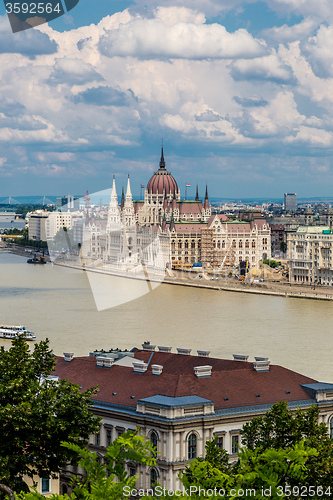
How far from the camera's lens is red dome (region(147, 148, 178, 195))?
60594 mm

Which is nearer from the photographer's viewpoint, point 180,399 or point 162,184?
point 180,399

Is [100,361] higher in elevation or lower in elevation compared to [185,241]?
higher

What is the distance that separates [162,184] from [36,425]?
177 ft

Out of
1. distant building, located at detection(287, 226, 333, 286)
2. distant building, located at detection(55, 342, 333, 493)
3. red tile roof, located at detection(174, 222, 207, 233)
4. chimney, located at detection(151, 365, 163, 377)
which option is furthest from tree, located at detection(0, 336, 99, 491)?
red tile roof, located at detection(174, 222, 207, 233)

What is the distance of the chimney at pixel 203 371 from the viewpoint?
9662mm

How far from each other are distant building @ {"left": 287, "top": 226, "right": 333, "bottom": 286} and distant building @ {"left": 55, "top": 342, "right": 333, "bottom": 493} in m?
29.9

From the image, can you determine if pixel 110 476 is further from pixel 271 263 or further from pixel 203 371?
pixel 271 263

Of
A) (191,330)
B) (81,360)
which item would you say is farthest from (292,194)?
(81,360)

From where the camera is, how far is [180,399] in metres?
8.88

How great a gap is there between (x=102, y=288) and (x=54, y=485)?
2699cm

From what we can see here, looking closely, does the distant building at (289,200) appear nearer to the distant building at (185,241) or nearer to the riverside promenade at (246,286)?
the distant building at (185,241)

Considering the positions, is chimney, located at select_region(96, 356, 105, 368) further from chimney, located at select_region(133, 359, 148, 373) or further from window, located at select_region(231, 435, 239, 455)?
window, located at select_region(231, 435, 239, 455)

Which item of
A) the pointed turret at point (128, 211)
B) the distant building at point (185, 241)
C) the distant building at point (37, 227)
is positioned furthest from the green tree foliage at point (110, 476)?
the distant building at point (37, 227)

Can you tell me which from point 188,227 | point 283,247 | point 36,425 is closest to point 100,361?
point 36,425
